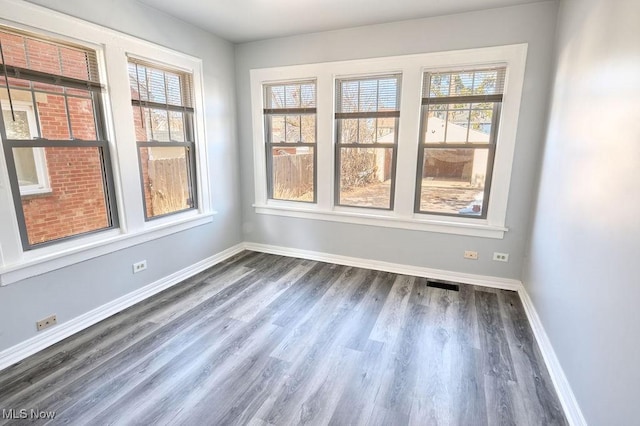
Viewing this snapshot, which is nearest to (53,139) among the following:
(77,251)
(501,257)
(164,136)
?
(77,251)

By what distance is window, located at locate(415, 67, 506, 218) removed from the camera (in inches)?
122

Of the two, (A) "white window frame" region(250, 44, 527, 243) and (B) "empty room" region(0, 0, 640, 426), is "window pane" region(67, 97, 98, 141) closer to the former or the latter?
(B) "empty room" region(0, 0, 640, 426)

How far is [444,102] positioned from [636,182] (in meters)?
2.10

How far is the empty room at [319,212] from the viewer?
5.81ft

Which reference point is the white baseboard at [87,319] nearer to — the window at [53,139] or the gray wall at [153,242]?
the gray wall at [153,242]

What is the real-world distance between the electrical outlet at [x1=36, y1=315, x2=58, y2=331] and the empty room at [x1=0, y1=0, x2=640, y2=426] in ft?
0.05

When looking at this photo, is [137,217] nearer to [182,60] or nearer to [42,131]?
[42,131]

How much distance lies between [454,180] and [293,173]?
1965mm

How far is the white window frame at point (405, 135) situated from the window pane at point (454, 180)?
12 centimetres

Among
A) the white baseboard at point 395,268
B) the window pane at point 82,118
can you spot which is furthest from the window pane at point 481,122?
the window pane at point 82,118

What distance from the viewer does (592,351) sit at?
5.27 feet

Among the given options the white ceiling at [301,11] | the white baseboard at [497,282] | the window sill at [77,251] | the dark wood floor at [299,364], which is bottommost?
the dark wood floor at [299,364]

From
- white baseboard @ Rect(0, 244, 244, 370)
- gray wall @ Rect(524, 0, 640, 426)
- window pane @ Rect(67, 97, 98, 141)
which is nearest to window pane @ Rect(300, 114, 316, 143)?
white baseboard @ Rect(0, 244, 244, 370)

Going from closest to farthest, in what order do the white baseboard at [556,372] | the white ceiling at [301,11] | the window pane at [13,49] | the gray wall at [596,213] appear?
the gray wall at [596,213] → the white baseboard at [556,372] → the window pane at [13,49] → the white ceiling at [301,11]
